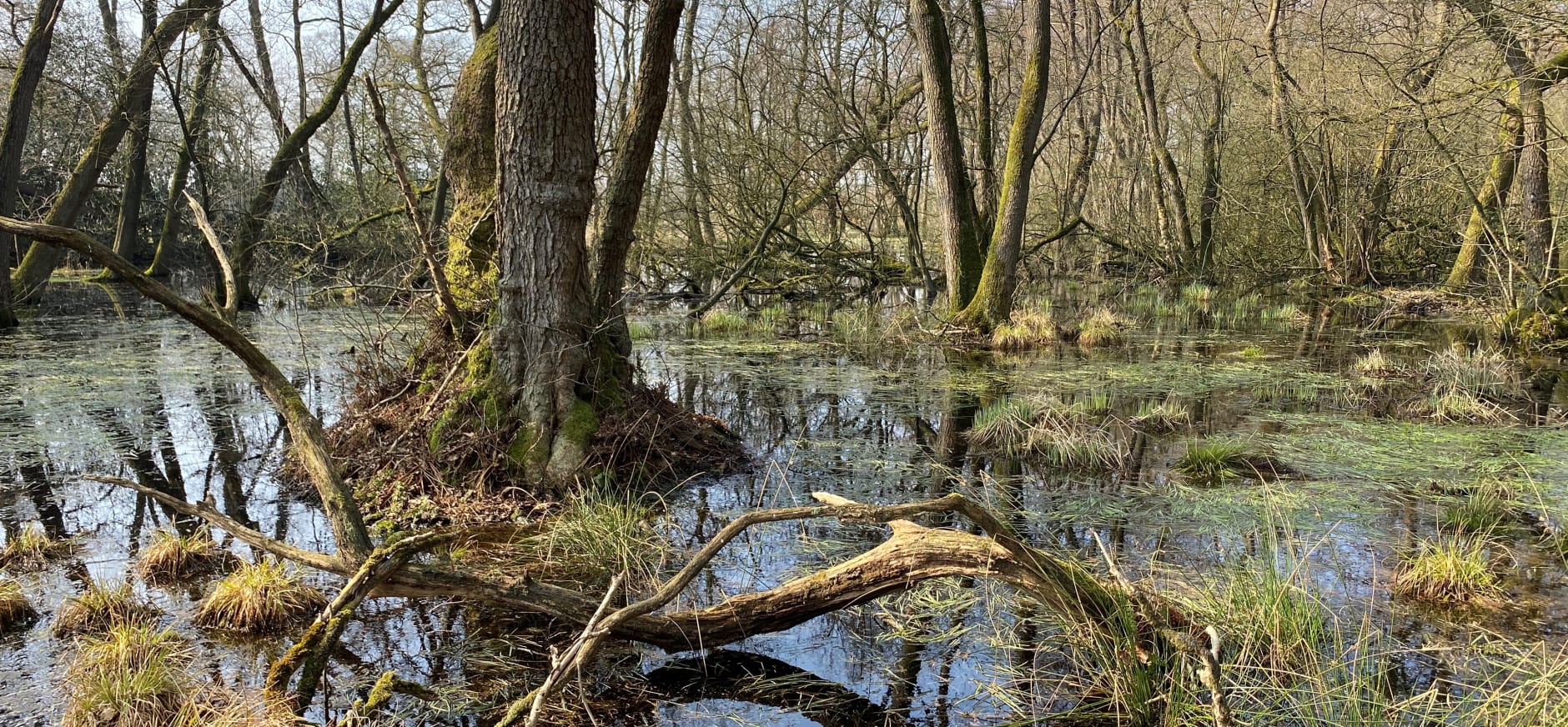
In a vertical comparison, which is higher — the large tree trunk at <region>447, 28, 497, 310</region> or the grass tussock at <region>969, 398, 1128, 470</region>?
the large tree trunk at <region>447, 28, 497, 310</region>

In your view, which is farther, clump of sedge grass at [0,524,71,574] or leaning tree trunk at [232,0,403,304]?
leaning tree trunk at [232,0,403,304]

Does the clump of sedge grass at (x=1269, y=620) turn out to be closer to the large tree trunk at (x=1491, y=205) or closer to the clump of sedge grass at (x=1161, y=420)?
the clump of sedge grass at (x=1161, y=420)

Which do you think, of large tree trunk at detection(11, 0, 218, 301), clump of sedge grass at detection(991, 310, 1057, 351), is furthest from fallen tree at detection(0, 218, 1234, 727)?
large tree trunk at detection(11, 0, 218, 301)

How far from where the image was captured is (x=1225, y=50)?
15.3 m

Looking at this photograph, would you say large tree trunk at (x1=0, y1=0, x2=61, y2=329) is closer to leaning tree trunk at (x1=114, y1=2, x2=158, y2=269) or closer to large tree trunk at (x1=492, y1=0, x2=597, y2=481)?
leaning tree trunk at (x1=114, y1=2, x2=158, y2=269)

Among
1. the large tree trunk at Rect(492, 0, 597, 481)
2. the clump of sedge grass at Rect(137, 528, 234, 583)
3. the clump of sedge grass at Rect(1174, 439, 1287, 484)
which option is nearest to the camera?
the clump of sedge grass at Rect(137, 528, 234, 583)

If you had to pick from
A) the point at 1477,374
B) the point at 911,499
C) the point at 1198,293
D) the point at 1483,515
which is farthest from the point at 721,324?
the point at 1483,515

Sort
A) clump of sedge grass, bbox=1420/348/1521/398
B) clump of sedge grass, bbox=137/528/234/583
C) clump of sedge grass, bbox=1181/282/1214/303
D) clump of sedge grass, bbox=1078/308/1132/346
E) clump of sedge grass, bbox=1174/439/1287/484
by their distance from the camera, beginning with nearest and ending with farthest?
clump of sedge grass, bbox=137/528/234/583 < clump of sedge grass, bbox=1174/439/1287/484 < clump of sedge grass, bbox=1420/348/1521/398 < clump of sedge grass, bbox=1078/308/1132/346 < clump of sedge grass, bbox=1181/282/1214/303

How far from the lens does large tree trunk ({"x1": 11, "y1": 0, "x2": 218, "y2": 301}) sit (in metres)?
10.8

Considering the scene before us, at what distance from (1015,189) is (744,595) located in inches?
337

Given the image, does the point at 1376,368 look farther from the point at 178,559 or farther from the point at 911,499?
the point at 178,559

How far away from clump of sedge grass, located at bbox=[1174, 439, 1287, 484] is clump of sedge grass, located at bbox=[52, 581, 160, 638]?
16.6 feet

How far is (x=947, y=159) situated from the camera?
10922mm

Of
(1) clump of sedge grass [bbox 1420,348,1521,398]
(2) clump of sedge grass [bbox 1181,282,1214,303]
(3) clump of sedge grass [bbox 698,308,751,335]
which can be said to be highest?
(2) clump of sedge grass [bbox 1181,282,1214,303]
